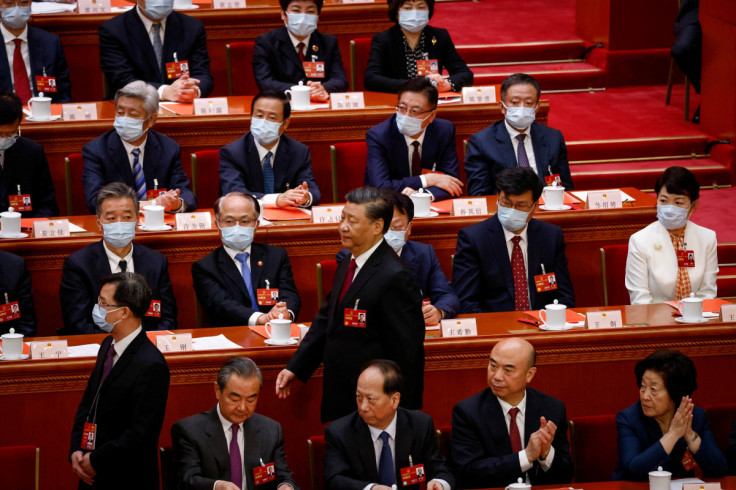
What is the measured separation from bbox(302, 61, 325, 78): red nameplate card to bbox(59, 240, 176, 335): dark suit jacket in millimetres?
1833

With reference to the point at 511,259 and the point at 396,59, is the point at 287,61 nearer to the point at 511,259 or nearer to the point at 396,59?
the point at 396,59

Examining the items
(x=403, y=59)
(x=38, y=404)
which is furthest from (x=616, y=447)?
(x=403, y=59)

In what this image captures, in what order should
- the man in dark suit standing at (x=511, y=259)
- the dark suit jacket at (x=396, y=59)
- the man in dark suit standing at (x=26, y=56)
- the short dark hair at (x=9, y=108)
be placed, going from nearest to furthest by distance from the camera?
the man in dark suit standing at (x=511, y=259), the short dark hair at (x=9, y=108), the man in dark suit standing at (x=26, y=56), the dark suit jacket at (x=396, y=59)

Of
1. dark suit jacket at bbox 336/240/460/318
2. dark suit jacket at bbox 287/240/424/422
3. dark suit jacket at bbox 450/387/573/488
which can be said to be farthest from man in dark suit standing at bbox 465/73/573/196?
dark suit jacket at bbox 450/387/573/488

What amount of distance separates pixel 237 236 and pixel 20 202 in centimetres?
116

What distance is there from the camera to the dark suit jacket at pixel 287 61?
5.90 meters

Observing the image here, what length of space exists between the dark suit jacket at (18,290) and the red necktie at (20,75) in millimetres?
1616

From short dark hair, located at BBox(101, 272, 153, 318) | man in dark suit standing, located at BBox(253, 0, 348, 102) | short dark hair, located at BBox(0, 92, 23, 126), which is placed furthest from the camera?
man in dark suit standing, located at BBox(253, 0, 348, 102)

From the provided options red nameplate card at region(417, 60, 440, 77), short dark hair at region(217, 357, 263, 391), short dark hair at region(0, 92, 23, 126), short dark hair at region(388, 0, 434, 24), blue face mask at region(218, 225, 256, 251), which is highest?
short dark hair at region(388, 0, 434, 24)

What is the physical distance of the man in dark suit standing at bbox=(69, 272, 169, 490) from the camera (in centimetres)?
340

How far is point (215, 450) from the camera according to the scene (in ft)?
11.3

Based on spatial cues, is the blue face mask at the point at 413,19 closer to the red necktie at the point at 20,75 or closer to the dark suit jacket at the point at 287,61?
the dark suit jacket at the point at 287,61

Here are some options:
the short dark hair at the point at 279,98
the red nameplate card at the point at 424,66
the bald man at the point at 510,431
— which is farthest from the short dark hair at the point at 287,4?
the bald man at the point at 510,431

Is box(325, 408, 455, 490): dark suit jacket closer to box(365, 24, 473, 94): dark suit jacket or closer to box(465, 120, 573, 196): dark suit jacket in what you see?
box(465, 120, 573, 196): dark suit jacket
